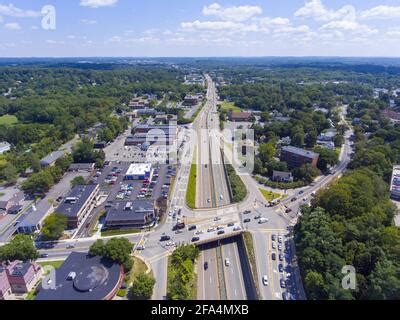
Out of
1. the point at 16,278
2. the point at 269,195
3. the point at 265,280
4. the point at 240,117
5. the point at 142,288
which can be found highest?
the point at 240,117

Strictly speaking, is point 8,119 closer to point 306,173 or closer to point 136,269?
point 136,269

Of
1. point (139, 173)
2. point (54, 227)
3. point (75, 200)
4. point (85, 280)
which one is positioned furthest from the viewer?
point (139, 173)

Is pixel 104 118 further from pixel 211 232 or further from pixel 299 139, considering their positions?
pixel 211 232

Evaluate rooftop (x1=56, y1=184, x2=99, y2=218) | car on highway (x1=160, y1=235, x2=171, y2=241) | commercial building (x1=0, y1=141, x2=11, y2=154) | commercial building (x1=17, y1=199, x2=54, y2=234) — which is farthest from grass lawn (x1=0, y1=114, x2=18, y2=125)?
car on highway (x1=160, y1=235, x2=171, y2=241)

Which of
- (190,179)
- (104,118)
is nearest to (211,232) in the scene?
(190,179)

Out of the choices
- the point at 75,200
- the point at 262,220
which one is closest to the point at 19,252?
the point at 75,200

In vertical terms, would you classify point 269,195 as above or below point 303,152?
below

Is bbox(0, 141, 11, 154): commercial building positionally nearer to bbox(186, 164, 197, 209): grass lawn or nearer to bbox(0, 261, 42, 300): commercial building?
bbox(186, 164, 197, 209): grass lawn
